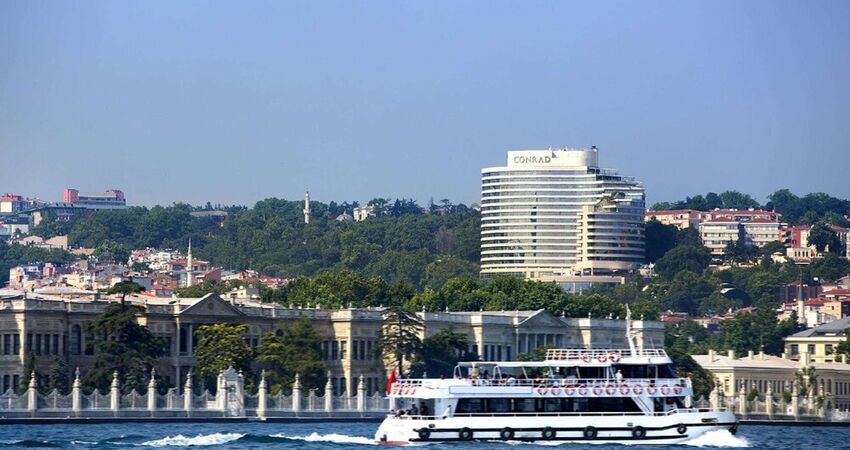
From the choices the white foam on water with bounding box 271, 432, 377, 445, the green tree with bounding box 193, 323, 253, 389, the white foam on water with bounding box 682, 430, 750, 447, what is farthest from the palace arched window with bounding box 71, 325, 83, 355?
the white foam on water with bounding box 682, 430, 750, 447

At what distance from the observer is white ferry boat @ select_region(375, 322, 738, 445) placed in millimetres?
99938

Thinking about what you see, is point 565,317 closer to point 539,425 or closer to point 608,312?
point 608,312

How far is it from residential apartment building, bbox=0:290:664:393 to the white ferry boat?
47725 millimetres

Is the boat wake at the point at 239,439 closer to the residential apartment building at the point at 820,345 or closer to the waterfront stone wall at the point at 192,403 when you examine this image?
the waterfront stone wall at the point at 192,403

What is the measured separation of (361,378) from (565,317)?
37.0m

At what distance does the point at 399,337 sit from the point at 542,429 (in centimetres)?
5559

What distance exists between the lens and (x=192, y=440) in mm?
104000

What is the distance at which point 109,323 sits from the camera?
14175 centimetres

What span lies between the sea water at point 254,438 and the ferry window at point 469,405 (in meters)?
1.18

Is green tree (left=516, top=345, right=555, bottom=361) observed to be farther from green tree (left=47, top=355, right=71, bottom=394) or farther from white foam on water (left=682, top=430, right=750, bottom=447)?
white foam on water (left=682, top=430, right=750, bottom=447)

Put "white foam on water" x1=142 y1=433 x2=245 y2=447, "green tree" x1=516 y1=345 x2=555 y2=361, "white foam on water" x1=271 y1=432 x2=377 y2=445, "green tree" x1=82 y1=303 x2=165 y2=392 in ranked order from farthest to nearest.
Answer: "green tree" x1=516 y1=345 x2=555 y2=361 < "green tree" x1=82 y1=303 x2=165 y2=392 < "white foam on water" x1=271 y1=432 x2=377 y2=445 < "white foam on water" x1=142 y1=433 x2=245 y2=447

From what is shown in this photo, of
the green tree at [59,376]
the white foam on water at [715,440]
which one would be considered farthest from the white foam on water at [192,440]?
the green tree at [59,376]

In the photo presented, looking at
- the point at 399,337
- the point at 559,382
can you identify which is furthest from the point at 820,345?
the point at 559,382

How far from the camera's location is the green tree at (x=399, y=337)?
507 feet
